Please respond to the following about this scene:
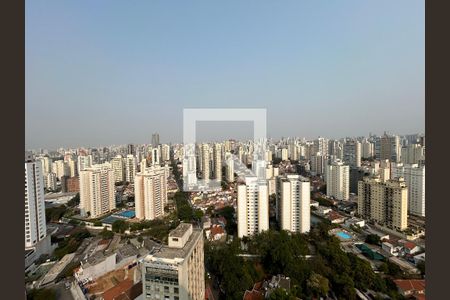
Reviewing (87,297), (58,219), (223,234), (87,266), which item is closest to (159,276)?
(87,297)

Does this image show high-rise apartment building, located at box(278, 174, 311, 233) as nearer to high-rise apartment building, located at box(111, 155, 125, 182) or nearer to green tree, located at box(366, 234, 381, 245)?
green tree, located at box(366, 234, 381, 245)

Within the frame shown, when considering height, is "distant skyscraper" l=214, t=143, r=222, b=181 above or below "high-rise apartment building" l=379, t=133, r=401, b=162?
below

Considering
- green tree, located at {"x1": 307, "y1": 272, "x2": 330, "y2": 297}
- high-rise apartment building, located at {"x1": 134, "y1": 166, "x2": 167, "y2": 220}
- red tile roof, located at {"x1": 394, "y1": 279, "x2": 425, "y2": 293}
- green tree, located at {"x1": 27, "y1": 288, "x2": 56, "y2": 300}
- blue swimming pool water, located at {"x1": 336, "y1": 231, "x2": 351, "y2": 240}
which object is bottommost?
green tree, located at {"x1": 27, "y1": 288, "x2": 56, "y2": 300}

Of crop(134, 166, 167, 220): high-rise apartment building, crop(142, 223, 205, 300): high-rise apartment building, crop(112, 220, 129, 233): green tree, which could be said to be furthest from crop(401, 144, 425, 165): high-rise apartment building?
crop(112, 220, 129, 233): green tree

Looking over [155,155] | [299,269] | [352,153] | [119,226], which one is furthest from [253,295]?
[352,153]

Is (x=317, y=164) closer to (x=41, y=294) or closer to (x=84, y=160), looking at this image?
(x=84, y=160)

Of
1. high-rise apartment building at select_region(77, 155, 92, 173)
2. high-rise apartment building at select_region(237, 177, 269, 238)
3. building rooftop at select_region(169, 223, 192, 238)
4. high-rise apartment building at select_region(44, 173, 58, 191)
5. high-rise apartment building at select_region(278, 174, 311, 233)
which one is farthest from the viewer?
high-rise apartment building at select_region(44, 173, 58, 191)
